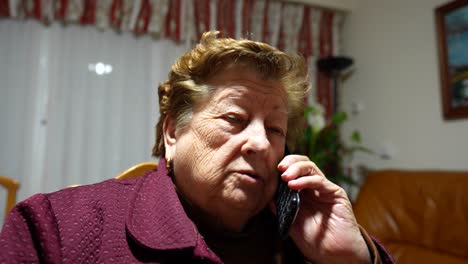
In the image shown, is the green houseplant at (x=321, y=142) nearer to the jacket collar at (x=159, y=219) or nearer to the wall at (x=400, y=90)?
the wall at (x=400, y=90)

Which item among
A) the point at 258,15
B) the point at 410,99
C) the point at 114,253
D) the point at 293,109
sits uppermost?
the point at 258,15

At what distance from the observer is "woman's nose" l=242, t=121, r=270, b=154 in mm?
707

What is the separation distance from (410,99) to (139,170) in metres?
2.17

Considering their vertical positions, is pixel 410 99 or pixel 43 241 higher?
pixel 410 99

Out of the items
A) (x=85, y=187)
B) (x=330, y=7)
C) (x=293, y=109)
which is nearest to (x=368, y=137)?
(x=330, y=7)

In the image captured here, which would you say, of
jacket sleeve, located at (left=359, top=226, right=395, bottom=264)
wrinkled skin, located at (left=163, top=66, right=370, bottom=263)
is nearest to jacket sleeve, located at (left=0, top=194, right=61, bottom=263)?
wrinkled skin, located at (left=163, top=66, right=370, bottom=263)

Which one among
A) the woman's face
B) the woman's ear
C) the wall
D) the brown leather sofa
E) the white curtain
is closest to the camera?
the woman's face

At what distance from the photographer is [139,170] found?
117 centimetres

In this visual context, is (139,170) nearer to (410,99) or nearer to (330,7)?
(410,99)

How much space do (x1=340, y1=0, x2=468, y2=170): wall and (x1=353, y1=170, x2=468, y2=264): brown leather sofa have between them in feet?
1.09

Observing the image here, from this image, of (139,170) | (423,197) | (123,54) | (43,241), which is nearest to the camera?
(43,241)

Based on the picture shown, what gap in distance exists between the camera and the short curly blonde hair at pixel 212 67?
0.75 m

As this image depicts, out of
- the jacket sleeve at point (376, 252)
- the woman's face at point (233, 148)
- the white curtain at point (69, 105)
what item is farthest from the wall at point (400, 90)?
the white curtain at point (69, 105)

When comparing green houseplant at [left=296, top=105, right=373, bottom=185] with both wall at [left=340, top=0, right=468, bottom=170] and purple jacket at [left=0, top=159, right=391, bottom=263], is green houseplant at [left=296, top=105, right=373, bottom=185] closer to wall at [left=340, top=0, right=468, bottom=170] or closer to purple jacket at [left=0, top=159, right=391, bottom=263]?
wall at [left=340, top=0, right=468, bottom=170]
